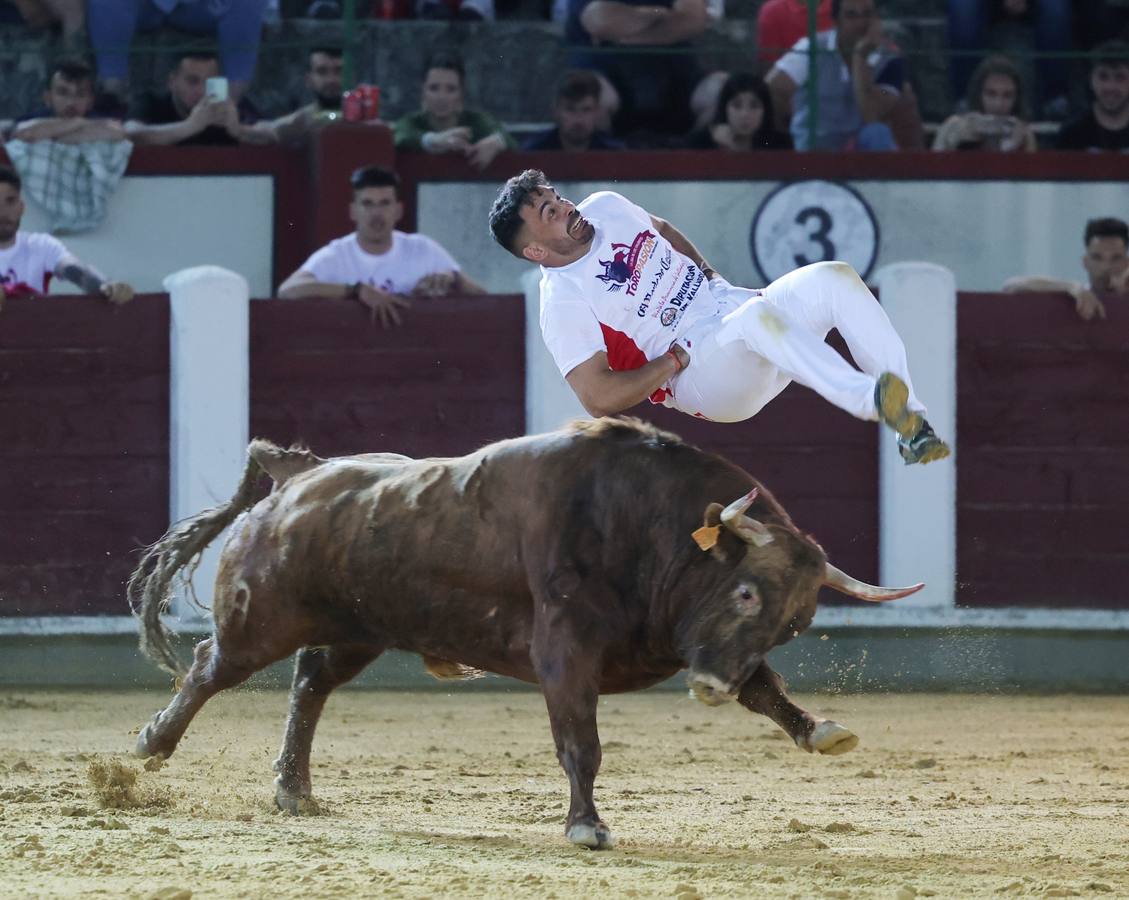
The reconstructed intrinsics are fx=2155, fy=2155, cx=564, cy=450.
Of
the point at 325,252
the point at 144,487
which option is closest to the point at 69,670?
the point at 144,487

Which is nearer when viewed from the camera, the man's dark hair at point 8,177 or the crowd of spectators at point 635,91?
the man's dark hair at point 8,177

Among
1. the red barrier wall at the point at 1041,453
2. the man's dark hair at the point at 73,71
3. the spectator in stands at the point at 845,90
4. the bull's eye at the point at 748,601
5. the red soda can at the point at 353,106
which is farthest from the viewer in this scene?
the spectator in stands at the point at 845,90

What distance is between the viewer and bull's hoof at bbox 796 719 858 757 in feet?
16.1

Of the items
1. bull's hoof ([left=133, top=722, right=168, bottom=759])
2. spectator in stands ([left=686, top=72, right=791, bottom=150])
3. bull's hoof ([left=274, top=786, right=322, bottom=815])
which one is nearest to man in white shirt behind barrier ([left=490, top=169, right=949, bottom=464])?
bull's hoof ([left=274, top=786, right=322, bottom=815])

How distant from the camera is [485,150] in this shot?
9398mm

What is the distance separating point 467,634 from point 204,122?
468cm

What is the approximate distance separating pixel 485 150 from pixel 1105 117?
2.93m

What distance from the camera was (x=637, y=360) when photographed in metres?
5.66

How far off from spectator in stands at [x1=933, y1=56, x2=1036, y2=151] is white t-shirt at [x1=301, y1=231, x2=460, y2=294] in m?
2.58

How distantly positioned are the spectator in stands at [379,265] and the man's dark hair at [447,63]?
773mm

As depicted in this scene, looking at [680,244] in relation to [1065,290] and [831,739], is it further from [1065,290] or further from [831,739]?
[1065,290]

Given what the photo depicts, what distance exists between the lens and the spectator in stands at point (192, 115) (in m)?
9.44

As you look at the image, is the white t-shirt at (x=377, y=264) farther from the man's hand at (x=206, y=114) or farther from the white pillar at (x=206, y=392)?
the man's hand at (x=206, y=114)

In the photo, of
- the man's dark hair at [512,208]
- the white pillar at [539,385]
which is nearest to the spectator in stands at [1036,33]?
the white pillar at [539,385]
